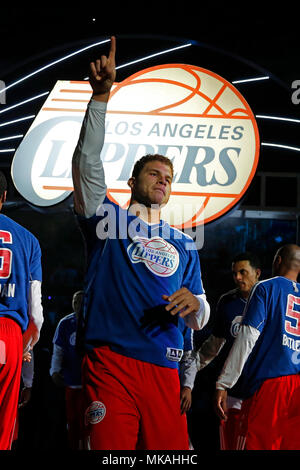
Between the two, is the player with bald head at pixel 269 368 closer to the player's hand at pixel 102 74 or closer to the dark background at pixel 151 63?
the player's hand at pixel 102 74

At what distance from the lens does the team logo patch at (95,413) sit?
115 inches

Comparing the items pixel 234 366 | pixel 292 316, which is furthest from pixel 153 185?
pixel 292 316

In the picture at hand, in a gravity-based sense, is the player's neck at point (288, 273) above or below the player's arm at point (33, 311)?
above

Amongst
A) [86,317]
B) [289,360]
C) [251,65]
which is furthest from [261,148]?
[86,317]

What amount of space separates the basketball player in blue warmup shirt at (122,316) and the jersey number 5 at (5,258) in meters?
0.68

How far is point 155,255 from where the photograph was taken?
325 centimetres

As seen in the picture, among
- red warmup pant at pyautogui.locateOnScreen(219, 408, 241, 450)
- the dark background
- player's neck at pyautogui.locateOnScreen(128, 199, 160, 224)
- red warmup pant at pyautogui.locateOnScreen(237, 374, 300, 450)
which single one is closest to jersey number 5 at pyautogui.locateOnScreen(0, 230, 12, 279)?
player's neck at pyautogui.locateOnScreen(128, 199, 160, 224)

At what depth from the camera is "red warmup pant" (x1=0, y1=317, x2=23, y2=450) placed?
350cm

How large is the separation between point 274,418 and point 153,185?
5.89 ft

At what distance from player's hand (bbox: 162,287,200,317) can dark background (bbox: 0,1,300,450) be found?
4089 mm

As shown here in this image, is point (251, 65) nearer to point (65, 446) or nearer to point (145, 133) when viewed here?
point (145, 133)

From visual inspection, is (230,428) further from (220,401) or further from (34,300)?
(34,300)

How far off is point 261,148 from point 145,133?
4.77ft

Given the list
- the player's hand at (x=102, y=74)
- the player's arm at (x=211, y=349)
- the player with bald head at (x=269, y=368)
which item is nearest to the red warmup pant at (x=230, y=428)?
the player's arm at (x=211, y=349)
